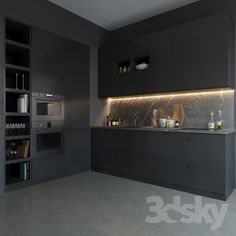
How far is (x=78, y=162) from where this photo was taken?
3836 millimetres

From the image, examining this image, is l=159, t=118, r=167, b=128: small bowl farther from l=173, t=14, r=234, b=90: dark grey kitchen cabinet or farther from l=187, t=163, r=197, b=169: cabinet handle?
l=187, t=163, r=197, b=169: cabinet handle

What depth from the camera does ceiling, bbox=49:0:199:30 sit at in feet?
11.2

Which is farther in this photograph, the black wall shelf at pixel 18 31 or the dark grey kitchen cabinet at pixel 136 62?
the dark grey kitchen cabinet at pixel 136 62

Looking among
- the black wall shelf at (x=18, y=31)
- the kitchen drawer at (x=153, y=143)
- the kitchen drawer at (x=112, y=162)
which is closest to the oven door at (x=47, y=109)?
the black wall shelf at (x=18, y=31)

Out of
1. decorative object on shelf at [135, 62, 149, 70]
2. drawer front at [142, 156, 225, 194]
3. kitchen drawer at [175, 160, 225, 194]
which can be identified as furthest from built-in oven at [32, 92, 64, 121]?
kitchen drawer at [175, 160, 225, 194]

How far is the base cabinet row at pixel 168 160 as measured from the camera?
262 cm

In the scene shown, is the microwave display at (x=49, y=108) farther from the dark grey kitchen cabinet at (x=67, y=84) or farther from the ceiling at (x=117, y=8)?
the ceiling at (x=117, y=8)

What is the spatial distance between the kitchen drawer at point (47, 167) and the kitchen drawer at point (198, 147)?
5.88ft

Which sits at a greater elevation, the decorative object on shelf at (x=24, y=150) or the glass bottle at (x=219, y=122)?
the glass bottle at (x=219, y=122)

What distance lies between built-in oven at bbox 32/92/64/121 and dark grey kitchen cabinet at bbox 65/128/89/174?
0.39 metres

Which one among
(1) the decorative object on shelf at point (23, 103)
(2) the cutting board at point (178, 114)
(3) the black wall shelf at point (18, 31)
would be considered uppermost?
(3) the black wall shelf at point (18, 31)

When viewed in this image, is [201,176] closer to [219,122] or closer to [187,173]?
[187,173]

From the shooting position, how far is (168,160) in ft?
10.00

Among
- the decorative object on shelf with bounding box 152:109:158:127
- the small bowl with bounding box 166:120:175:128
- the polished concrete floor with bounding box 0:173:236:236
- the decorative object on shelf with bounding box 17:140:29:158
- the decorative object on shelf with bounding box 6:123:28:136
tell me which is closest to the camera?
the polished concrete floor with bounding box 0:173:236:236
